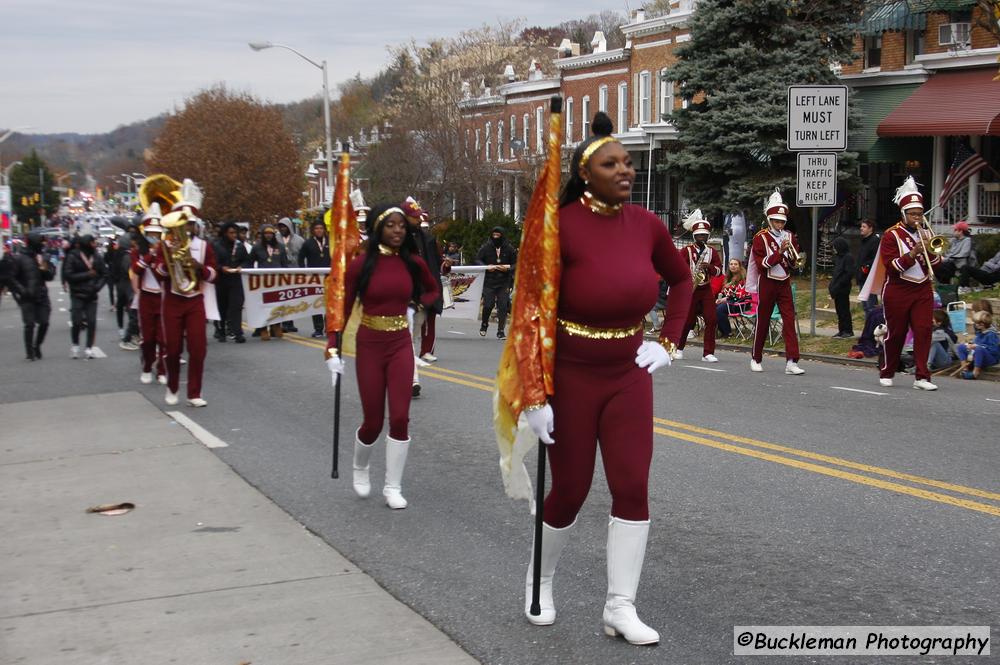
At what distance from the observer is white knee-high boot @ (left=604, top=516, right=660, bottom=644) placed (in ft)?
16.5

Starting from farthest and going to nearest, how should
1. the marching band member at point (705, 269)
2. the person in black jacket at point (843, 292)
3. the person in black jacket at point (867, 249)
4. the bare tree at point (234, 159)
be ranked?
the bare tree at point (234, 159) → the person in black jacket at point (843, 292) → the person in black jacket at point (867, 249) → the marching band member at point (705, 269)

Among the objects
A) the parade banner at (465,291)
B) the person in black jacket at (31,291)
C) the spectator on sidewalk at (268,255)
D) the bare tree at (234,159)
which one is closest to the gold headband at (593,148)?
the person in black jacket at (31,291)

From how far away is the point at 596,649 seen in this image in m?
5.04

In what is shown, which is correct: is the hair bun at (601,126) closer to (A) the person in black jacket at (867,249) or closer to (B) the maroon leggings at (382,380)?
(B) the maroon leggings at (382,380)

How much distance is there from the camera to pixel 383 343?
314 inches

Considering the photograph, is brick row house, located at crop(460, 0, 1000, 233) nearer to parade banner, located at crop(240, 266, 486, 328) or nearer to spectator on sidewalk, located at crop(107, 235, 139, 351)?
parade banner, located at crop(240, 266, 486, 328)

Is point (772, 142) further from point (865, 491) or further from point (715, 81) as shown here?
point (865, 491)

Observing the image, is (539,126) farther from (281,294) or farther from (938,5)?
(281,294)

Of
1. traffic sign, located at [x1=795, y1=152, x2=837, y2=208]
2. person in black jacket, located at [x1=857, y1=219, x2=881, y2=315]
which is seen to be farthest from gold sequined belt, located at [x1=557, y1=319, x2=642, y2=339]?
person in black jacket, located at [x1=857, y1=219, x2=881, y2=315]

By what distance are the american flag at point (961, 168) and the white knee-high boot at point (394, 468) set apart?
22.8 meters

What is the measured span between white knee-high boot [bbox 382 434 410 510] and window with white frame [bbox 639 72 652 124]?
36776 millimetres

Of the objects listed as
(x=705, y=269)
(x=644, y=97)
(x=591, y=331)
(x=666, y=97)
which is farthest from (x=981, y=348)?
(x=644, y=97)

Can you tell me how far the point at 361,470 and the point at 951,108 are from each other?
75.9 feet

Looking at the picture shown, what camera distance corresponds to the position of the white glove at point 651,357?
505 centimetres
